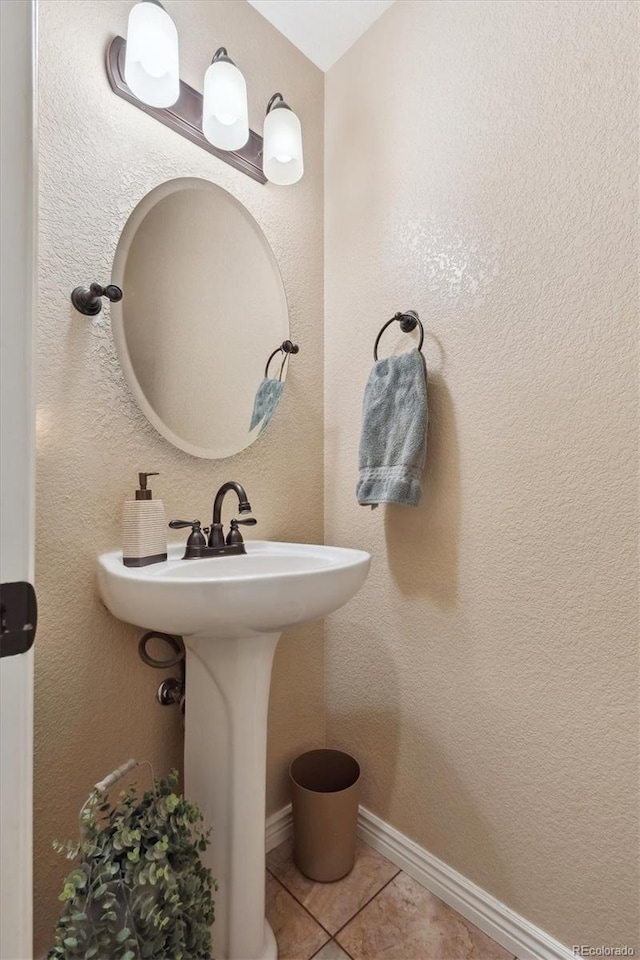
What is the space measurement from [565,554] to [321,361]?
930mm

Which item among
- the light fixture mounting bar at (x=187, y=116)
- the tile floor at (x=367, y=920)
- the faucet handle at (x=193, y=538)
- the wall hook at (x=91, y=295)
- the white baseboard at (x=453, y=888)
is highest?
the light fixture mounting bar at (x=187, y=116)

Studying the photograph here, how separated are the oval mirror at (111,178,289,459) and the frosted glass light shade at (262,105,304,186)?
0.15 m

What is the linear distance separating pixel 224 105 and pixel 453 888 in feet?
6.60

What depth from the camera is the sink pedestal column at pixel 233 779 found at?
94cm

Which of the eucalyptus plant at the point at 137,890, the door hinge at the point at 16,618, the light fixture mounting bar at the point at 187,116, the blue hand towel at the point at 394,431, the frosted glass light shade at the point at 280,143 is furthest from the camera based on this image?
the frosted glass light shade at the point at 280,143

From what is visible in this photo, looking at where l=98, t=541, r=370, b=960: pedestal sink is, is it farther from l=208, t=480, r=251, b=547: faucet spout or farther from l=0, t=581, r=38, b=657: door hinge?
l=0, t=581, r=38, b=657: door hinge

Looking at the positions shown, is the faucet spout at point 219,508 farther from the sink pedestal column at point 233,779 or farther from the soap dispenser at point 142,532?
the sink pedestal column at point 233,779

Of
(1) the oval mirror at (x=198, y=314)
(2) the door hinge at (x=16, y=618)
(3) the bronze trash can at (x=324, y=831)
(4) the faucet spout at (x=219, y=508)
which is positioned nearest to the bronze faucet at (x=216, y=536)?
(4) the faucet spout at (x=219, y=508)

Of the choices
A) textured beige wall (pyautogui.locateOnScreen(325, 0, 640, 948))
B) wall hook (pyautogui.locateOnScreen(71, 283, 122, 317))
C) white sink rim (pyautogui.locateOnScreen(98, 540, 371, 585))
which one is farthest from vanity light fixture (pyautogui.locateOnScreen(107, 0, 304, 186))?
white sink rim (pyautogui.locateOnScreen(98, 540, 371, 585))

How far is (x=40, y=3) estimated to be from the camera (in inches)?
36.5

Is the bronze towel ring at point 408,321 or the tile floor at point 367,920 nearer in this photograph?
the tile floor at point 367,920

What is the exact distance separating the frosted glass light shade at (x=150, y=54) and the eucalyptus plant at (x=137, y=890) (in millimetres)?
1446

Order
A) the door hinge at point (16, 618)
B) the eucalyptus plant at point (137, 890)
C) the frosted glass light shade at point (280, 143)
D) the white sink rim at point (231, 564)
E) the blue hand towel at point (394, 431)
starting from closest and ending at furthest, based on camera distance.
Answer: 1. the door hinge at point (16, 618)
2. the eucalyptus plant at point (137, 890)
3. the white sink rim at point (231, 564)
4. the blue hand towel at point (394, 431)
5. the frosted glass light shade at point (280, 143)

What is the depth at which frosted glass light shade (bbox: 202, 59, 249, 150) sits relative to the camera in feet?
3.66
